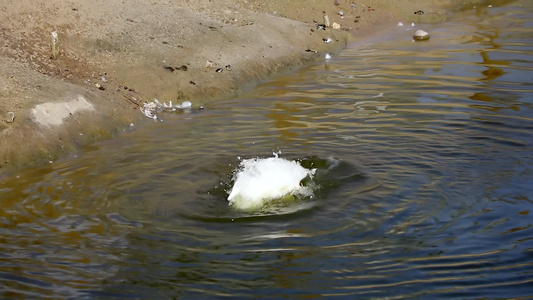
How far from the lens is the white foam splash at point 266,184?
6.84m

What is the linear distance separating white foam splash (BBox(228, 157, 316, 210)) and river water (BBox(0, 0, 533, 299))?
14cm

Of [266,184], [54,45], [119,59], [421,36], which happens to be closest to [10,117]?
[54,45]

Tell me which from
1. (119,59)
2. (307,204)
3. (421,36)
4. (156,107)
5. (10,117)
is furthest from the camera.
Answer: (421,36)

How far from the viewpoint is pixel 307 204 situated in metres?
6.78

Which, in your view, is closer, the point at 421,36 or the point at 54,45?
the point at 54,45

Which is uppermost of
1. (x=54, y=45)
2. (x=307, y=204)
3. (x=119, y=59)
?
(x=54, y=45)

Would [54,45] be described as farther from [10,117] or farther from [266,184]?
[266,184]

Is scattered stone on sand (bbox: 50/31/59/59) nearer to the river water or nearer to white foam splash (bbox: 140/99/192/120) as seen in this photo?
white foam splash (bbox: 140/99/192/120)

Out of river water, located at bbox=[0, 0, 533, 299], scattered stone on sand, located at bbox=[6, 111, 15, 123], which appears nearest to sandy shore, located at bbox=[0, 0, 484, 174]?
scattered stone on sand, located at bbox=[6, 111, 15, 123]

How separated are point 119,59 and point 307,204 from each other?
511 centimetres

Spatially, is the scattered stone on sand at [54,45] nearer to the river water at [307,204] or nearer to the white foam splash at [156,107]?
the white foam splash at [156,107]

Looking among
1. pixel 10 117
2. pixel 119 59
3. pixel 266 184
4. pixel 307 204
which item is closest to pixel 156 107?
pixel 119 59

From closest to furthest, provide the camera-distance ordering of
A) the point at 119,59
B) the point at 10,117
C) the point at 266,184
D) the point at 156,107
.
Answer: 1. the point at 266,184
2. the point at 10,117
3. the point at 156,107
4. the point at 119,59

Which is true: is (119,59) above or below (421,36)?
below
